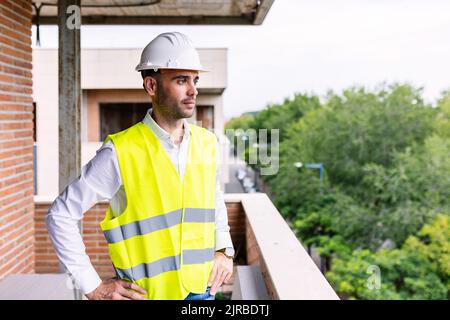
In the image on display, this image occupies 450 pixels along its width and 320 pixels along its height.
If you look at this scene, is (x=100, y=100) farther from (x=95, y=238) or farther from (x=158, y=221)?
(x=158, y=221)

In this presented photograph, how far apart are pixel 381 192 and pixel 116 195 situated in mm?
25866

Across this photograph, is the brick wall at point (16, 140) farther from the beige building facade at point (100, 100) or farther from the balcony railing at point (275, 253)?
the beige building facade at point (100, 100)

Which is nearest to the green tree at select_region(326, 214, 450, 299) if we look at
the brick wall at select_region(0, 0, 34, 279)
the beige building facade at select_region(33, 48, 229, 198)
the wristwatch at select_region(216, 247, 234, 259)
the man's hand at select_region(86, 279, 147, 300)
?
the beige building facade at select_region(33, 48, 229, 198)

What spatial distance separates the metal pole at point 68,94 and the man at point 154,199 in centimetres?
177

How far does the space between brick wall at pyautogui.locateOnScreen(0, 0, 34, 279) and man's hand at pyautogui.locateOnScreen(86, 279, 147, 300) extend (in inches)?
74.6

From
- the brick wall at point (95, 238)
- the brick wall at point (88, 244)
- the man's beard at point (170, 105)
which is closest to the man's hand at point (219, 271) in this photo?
the man's beard at point (170, 105)

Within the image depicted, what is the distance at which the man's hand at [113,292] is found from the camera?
1747 mm

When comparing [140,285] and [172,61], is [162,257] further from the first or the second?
[172,61]

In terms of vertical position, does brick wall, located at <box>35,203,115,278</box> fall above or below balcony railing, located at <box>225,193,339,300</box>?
below

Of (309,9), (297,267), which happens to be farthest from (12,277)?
(309,9)

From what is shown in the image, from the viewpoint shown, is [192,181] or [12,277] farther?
[12,277]

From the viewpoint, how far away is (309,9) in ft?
161

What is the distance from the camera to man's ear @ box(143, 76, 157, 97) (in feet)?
5.95

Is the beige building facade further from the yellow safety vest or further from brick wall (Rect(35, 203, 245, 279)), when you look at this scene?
the yellow safety vest
